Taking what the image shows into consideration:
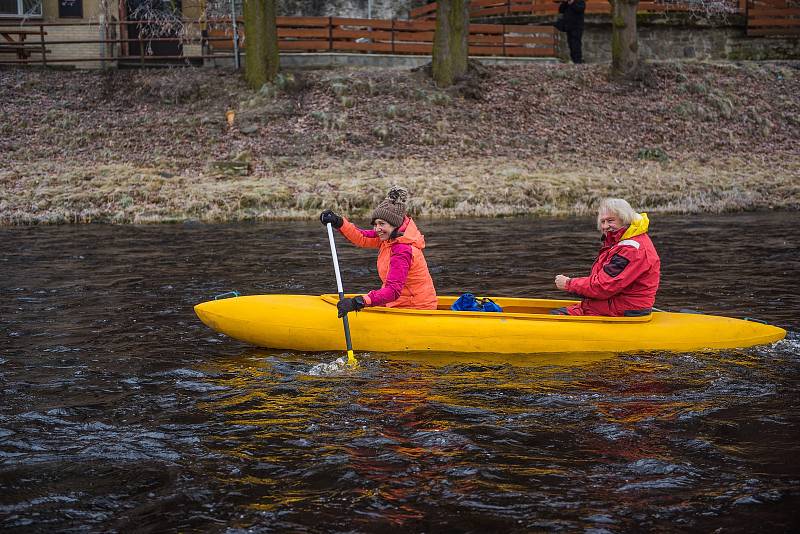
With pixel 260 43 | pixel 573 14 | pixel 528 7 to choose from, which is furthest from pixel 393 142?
pixel 528 7

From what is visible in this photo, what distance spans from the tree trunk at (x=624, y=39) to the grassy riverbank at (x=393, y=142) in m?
0.66

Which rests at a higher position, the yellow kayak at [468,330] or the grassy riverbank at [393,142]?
the grassy riverbank at [393,142]

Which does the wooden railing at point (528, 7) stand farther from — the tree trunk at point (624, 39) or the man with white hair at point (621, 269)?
the man with white hair at point (621, 269)

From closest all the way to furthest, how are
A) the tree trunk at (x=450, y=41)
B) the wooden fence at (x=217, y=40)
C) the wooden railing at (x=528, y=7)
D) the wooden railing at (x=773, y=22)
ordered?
the tree trunk at (x=450, y=41)
the wooden fence at (x=217, y=40)
the wooden railing at (x=528, y=7)
the wooden railing at (x=773, y=22)

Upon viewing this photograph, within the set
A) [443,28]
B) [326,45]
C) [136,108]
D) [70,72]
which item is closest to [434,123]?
[443,28]

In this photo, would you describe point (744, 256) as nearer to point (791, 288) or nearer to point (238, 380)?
point (791, 288)

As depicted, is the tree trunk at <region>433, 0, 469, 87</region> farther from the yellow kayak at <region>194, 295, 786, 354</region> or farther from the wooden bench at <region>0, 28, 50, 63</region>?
the yellow kayak at <region>194, 295, 786, 354</region>

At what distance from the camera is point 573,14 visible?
29.1 meters

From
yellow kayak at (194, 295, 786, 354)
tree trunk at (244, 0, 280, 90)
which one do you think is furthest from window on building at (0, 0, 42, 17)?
yellow kayak at (194, 295, 786, 354)

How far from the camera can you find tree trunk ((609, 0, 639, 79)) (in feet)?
86.4

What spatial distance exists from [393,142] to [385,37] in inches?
288

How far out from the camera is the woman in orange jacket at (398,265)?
27.0 ft

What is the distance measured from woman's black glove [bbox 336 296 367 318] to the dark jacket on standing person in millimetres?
22977

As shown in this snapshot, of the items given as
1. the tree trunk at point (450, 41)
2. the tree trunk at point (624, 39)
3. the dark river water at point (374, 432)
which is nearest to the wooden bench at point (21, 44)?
the tree trunk at point (450, 41)
